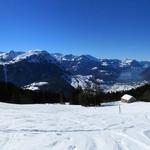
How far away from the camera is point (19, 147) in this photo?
39.8 ft

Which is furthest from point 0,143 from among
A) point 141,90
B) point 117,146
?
point 141,90

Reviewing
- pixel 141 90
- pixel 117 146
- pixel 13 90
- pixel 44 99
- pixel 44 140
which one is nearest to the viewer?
pixel 117 146

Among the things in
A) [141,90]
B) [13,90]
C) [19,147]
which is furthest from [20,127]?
[141,90]

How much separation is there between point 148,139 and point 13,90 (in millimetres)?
107363

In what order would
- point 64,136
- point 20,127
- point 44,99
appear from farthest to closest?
point 44,99 → point 20,127 → point 64,136

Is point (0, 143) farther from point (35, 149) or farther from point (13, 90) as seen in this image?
point (13, 90)

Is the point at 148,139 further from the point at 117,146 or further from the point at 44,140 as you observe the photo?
the point at 44,140

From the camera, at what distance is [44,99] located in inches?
5389

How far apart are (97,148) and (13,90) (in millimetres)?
108783

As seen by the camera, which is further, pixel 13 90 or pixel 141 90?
pixel 141 90

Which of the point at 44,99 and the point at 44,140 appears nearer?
the point at 44,140

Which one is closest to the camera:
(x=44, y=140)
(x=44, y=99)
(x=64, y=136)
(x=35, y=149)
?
(x=35, y=149)

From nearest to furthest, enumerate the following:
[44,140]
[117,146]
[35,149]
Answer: [35,149], [117,146], [44,140]

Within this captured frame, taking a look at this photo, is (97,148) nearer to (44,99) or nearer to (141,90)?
(44,99)
